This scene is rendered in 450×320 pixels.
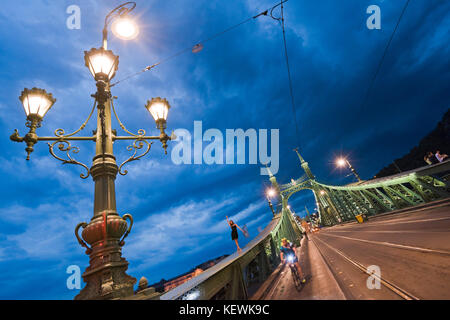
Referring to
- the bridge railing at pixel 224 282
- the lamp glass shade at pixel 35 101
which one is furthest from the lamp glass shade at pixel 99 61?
the bridge railing at pixel 224 282

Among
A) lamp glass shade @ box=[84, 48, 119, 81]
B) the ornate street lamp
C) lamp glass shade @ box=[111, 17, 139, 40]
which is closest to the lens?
the ornate street lamp

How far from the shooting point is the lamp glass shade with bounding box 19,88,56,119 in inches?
121

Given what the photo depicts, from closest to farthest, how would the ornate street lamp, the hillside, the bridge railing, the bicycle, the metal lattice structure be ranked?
the bridge railing < the ornate street lamp < the bicycle < the metal lattice structure < the hillside

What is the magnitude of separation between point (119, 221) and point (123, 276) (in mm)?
675

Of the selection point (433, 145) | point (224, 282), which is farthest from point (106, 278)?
point (433, 145)

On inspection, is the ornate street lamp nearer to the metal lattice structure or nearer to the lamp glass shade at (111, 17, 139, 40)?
the lamp glass shade at (111, 17, 139, 40)

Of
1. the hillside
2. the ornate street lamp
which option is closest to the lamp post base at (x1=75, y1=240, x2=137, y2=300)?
the ornate street lamp

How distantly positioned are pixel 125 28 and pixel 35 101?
7.89 ft

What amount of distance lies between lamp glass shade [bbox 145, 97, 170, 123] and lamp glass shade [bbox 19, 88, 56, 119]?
1.74 metres

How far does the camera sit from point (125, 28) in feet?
13.5

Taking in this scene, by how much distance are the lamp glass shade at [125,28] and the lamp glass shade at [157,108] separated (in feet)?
5.29
